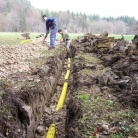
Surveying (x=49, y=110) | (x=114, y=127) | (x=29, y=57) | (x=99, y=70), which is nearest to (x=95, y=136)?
(x=114, y=127)

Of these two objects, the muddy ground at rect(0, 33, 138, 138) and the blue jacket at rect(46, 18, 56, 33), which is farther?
the blue jacket at rect(46, 18, 56, 33)

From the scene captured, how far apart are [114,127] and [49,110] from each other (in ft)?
9.45

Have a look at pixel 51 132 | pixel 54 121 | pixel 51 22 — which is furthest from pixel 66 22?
pixel 51 132

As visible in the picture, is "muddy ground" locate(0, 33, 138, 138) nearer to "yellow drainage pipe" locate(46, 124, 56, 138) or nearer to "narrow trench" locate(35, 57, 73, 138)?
"narrow trench" locate(35, 57, 73, 138)

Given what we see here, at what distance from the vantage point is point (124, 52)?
382 inches

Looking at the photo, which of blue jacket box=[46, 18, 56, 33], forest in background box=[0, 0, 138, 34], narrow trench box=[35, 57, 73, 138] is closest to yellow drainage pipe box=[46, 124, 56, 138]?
narrow trench box=[35, 57, 73, 138]

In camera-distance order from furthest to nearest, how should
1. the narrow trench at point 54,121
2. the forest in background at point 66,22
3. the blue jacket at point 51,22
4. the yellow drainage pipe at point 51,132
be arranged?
the forest in background at point 66,22 < the blue jacket at point 51,22 < the narrow trench at point 54,121 < the yellow drainage pipe at point 51,132

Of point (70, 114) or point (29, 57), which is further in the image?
point (29, 57)

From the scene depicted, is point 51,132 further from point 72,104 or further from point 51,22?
point 51,22

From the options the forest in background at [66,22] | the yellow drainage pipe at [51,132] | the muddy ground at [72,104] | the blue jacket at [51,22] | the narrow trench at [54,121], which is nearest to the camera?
the muddy ground at [72,104]

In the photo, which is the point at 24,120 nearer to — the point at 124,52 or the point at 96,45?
the point at 124,52

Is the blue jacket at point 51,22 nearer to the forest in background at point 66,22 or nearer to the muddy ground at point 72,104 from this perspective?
the muddy ground at point 72,104

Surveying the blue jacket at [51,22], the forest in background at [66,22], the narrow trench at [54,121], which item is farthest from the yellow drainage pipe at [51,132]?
the forest in background at [66,22]

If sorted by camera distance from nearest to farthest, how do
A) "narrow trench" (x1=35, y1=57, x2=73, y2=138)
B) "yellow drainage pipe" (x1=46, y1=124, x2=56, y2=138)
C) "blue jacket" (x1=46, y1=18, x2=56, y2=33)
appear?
1. "yellow drainage pipe" (x1=46, y1=124, x2=56, y2=138)
2. "narrow trench" (x1=35, y1=57, x2=73, y2=138)
3. "blue jacket" (x1=46, y1=18, x2=56, y2=33)
